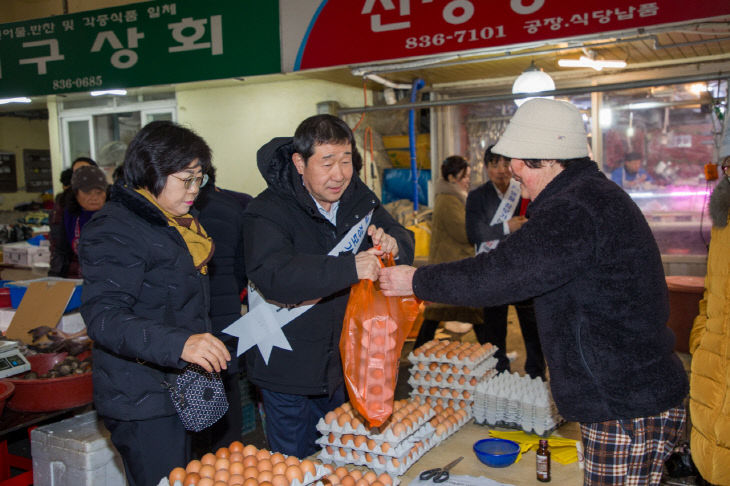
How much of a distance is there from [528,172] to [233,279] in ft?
5.71

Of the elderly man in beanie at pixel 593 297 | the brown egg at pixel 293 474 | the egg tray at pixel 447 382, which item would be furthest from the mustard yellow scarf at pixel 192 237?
the egg tray at pixel 447 382

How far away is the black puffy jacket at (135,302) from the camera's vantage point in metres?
2.00

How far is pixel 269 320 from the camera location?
260 centimetres

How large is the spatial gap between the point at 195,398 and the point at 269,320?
0.51 metres

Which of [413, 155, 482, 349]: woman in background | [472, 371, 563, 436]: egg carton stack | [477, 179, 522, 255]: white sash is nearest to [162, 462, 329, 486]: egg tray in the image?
[472, 371, 563, 436]: egg carton stack

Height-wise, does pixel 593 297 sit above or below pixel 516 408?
above

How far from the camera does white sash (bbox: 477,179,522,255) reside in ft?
15.6

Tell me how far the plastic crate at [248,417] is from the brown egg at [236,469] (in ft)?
7.92

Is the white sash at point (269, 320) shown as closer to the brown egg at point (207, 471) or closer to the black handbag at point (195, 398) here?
the black handbag at point (195, 398)

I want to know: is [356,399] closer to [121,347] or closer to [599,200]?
[121,347]

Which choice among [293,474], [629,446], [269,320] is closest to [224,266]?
[269,320]

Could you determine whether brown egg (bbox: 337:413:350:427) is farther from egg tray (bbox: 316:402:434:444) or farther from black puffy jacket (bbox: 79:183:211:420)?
black puffy jacket (bbox: 79:183:211:420)

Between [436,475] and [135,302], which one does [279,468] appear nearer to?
[436,475]

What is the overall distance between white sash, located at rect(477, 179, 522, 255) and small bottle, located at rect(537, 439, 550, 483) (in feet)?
8.38
